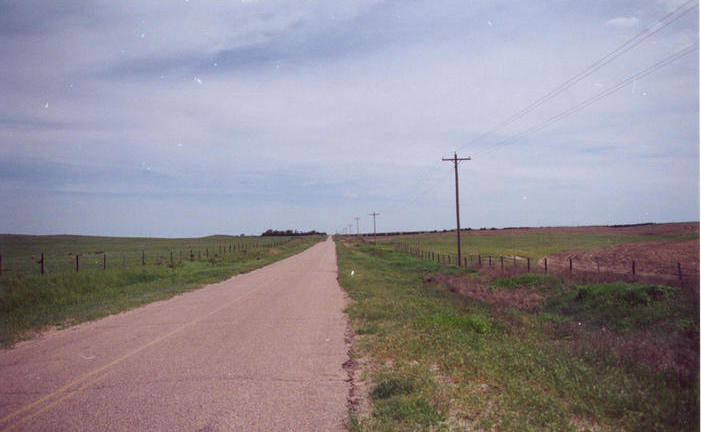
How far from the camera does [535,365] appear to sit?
279 inches

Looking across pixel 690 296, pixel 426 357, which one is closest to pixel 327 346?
pixel 426 357

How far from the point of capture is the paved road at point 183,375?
5.38 metres

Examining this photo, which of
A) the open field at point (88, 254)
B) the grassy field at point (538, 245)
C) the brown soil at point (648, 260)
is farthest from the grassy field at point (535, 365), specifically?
the grassy field at point (538, 245)

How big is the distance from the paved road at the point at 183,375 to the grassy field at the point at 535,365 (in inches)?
30.7

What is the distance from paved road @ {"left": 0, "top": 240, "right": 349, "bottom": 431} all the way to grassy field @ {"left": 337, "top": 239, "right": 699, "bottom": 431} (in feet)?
2.56

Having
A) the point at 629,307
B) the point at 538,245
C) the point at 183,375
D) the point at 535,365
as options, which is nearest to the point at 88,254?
→ the point at 538,245

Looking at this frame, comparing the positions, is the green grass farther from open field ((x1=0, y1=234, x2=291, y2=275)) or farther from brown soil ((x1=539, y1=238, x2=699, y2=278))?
open field ((x1=0, y1=234, x2=291, y2=275))

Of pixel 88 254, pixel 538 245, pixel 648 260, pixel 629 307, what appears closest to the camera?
pixel 629 307

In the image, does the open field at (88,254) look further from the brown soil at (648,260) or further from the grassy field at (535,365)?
the brown soil at (648,260)

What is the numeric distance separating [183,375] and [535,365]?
5.55 metres

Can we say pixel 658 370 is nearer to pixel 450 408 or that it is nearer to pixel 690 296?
pixel 450 408

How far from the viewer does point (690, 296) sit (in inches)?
451

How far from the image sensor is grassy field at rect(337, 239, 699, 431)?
5.15m

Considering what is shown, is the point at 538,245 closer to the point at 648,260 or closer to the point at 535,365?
the point at 648,260
